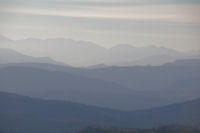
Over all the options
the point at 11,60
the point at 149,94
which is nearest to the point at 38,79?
the point at 149,94

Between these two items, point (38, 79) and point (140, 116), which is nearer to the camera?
point (140, 116)

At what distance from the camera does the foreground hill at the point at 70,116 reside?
127 ft

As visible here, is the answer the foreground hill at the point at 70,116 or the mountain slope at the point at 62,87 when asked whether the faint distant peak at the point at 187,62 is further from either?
the foreground hill at the point at 70,116

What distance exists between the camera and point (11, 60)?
114 meters

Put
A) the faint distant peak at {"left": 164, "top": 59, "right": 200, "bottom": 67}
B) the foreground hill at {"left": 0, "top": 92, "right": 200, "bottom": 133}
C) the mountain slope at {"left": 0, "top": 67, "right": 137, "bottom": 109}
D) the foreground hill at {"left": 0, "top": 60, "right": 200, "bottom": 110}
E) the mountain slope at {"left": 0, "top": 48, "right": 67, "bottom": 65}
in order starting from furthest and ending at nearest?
the mountain slope at {"left": 0, "top": 48, "right": 67, "bottom": 65} → the faint distant peak at {"left": 164, "top": 59, "right": 200, "bottom": 67} → the foreground hill at {"left": 0, "top": 60, "right": 200, "bottom": 110} → the mountain slope at {"left": 0, "top": 67, "right": 137, "bottom": 109} → the foreground hill at {"left": 0, "top": 92, "right": 200, "bottom": 133}

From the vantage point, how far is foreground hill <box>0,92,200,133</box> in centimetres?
3858

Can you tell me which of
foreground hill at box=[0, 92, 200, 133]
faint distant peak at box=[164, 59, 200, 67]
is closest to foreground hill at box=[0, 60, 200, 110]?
faint distant peak at box=[164, 59, 200, 67]

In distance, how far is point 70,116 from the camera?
45.1 meters

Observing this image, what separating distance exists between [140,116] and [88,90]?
31.5 m

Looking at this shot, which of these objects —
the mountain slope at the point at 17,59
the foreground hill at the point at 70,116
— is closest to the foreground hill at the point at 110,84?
the mountain slope at the point at 17,59

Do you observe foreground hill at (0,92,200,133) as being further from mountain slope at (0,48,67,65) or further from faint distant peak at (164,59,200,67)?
mountain slope at (0,48,67,65)

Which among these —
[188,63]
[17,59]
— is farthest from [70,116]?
[17,59]

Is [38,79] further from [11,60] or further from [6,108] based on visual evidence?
[6,108]

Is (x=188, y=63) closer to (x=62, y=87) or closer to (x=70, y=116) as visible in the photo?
(x=62, y=87)
